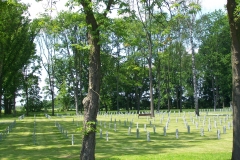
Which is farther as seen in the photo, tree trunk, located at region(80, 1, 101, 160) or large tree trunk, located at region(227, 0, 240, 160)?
large tree trunk, located at region(227, 0, 240, 160)

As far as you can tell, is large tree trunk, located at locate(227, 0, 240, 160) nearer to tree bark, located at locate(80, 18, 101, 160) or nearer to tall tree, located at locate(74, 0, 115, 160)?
tall tree, located at locate(74, 0, 115, 160)

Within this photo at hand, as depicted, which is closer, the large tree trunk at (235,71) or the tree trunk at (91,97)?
the tree trunk at (91,97)

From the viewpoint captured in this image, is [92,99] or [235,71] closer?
[92,99]

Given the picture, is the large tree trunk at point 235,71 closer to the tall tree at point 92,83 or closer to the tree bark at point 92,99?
the tall tree at point 92,83

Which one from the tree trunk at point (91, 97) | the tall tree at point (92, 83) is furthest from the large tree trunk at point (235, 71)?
the tree trunk at point (91, 97)

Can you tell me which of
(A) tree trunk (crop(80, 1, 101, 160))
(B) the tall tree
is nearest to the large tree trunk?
(B) the tall tree

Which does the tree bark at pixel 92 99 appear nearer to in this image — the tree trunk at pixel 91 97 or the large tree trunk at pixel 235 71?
the tree trunk at pixel 91 97

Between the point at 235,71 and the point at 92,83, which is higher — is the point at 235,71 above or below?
above

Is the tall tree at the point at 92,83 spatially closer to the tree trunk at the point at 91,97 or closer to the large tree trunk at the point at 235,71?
the tree trunk at the point at 91,97

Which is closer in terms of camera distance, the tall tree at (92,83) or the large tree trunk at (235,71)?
the tall tree at (92,83)

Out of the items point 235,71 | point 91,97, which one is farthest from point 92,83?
point 235,71

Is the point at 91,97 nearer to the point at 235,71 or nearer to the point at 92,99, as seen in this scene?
the point at 92,99

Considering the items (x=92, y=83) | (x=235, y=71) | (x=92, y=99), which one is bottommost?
(x=92, y=99)

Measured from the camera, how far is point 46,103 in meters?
81.1
